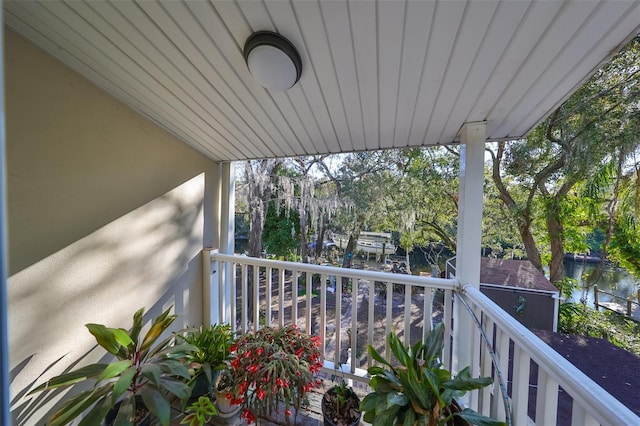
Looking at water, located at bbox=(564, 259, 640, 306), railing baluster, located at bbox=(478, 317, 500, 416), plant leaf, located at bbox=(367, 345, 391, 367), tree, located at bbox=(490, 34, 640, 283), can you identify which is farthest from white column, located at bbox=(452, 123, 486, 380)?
water, located at bbox=(564, 259, 640, 306)

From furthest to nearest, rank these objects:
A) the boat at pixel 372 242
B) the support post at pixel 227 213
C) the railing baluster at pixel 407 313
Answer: the boat at pixel 372 242
the support post at pixel 227 213
the railing baluster at pixel 407 313

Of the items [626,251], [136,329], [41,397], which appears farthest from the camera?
[626,251]

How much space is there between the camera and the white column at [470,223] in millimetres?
1633

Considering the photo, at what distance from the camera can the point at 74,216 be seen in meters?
1.60

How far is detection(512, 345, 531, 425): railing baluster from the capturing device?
1118 millimetres

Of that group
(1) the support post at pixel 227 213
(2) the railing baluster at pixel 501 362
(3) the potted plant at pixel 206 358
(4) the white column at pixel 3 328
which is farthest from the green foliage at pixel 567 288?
(4) the white column at pixel 3 328

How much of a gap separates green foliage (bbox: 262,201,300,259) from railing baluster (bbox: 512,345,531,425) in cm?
717

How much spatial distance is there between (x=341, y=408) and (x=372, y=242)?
7.72 metres

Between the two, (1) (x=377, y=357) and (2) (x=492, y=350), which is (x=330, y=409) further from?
(2) (x=492, y=350)

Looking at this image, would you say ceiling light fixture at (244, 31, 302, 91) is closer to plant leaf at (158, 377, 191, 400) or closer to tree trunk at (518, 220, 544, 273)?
plant leaf at (158, 377, 191, 400)

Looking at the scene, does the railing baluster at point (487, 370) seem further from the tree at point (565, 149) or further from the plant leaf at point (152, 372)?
the tree at point (565, 149)

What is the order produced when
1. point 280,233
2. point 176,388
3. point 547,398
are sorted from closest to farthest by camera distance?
1. point 547,398
2. point 176,388
3. point 280,233

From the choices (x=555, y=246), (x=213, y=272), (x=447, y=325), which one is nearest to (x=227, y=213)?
(x=213, y=272)

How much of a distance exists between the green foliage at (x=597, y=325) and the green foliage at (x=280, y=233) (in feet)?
23.6
